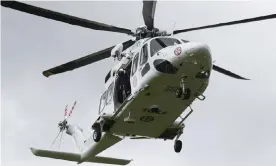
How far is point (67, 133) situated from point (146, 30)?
7514 mm

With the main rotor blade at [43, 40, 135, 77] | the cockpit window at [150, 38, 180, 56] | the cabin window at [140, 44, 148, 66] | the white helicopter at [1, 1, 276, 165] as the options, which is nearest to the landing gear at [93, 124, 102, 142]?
the white helicopter at [1, 1, 276, 165]

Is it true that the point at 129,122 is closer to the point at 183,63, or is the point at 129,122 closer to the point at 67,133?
the point at 183,63

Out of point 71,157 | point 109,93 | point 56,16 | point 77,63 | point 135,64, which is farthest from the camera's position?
point 71,157

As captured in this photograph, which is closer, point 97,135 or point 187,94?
point 187,94

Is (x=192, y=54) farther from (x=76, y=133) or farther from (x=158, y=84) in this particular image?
(x=76, y=133)

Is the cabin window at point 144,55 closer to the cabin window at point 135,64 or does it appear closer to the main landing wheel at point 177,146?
the cabin window at point 135,64

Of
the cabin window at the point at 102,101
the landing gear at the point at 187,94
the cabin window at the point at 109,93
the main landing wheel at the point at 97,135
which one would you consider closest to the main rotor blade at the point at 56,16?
the cabin window at the point at 109,93

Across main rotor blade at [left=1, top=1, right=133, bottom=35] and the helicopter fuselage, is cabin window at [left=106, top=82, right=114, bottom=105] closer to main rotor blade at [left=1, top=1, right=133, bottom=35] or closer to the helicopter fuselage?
the helicopter fuselage

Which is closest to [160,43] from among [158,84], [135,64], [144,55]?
[144,55]

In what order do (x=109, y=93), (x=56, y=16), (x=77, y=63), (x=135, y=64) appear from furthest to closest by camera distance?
(x=109, y=93), (x=77, y=63), (x=135, y=64), (x=56, y=16)

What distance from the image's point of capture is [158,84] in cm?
1816

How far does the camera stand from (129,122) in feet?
64.8

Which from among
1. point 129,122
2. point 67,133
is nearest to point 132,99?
point 129,122

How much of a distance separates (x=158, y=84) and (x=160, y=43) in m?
1.54
